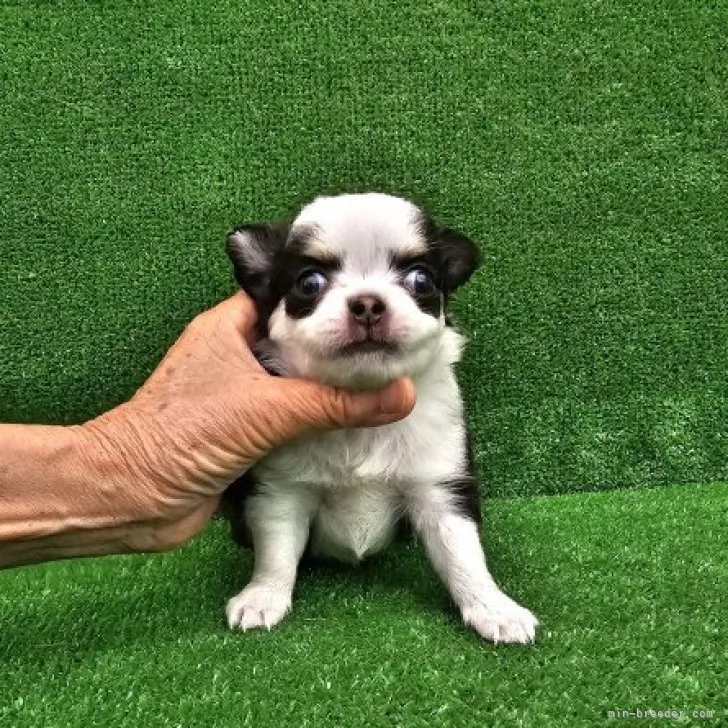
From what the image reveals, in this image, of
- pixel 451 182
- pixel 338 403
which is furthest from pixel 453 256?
pixel 451 182

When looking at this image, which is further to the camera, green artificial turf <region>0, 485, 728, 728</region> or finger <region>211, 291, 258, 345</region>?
finger <region>211, 291, 258, 345</region>

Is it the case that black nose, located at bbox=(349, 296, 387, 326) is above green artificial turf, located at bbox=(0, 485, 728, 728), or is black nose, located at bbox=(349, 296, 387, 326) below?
above

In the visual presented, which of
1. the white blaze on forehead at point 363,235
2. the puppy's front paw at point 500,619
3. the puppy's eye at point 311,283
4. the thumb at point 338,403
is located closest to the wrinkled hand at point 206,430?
the thumb at point 338,403

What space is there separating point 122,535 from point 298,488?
48cm

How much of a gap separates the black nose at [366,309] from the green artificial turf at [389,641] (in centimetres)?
73

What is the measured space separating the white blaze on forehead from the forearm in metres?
0.79

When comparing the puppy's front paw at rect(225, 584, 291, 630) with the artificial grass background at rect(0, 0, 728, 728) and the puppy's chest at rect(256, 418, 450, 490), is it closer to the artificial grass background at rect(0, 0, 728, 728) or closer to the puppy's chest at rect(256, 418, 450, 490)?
the puppy's chest at rect(256, 418, 450, 490)

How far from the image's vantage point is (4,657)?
84.7 inches

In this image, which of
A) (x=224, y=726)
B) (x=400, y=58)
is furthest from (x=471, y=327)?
(x=224, y=726)

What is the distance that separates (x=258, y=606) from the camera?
2.31m

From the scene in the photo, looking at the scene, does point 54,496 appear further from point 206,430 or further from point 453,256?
point 453,256

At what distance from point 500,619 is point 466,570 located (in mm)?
182

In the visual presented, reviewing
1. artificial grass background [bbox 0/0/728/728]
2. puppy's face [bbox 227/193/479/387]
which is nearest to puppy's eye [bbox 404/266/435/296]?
puppy's face [bbox 227/193/479/387]

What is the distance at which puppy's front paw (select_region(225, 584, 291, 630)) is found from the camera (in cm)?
227
